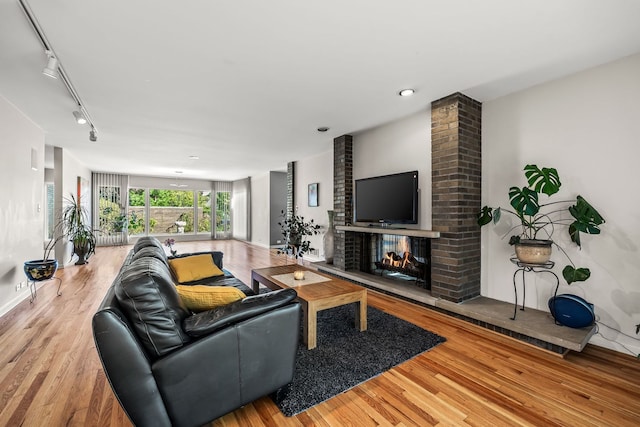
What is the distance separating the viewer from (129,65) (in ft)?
8.06

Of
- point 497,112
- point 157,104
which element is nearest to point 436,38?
point 497,112

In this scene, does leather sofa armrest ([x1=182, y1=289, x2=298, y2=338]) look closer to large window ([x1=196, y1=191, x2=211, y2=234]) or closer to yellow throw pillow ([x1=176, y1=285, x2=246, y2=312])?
yellow throw pillow ([x1=176, y1=285, x2=246, y2=312])

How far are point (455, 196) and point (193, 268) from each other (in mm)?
3119

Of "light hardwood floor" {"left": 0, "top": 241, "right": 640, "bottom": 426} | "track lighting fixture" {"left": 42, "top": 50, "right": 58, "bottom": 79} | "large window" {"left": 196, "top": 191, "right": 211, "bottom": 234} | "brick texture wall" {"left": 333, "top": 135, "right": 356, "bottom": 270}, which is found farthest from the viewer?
"large window" {"left": 196, "top": 191, "right": 211, "bottom": 234}

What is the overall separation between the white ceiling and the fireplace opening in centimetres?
180

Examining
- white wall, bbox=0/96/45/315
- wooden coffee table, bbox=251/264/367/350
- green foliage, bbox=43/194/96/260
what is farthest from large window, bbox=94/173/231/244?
wooden coffee table, bbox=251/264/367/350

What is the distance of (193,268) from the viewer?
323 cm

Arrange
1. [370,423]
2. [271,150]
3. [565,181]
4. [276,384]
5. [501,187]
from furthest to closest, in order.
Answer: [271,150], [501,187], [565,181], [276,384], [370,423]

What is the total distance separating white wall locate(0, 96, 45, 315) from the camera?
A: 3182 millimetres

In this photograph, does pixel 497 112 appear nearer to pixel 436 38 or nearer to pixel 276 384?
pixel 436 38

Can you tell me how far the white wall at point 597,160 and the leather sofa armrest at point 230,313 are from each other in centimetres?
277

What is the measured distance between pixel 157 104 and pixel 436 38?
3.08m

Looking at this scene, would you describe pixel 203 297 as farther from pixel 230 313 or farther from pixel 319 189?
pixel 319 189

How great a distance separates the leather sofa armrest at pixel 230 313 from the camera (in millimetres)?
1466
